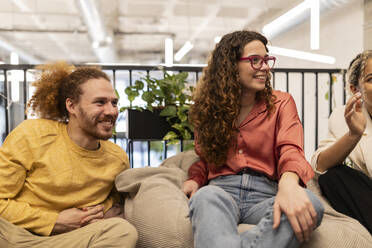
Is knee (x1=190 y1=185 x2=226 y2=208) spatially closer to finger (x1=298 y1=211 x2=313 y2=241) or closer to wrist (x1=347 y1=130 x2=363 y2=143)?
finger (x1=298 y1=211 x2=313 y2=241)

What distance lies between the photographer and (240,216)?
1.33 metres

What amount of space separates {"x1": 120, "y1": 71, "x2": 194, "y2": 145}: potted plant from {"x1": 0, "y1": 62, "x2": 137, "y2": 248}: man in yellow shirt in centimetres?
45

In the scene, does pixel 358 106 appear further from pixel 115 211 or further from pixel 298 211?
pixel 115 211

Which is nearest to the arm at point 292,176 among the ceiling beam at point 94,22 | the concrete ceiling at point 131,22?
the concrete ceiling at point 131,22

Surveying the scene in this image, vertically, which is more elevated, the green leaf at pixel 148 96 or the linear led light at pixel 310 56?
the linear led light at pixel 310 56

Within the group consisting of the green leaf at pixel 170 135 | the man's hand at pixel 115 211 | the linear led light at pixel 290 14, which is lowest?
the man's hand at pixel 115 211

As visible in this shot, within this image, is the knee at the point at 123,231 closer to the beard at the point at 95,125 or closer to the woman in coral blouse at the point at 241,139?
the woman in coral blouse at the point at 241,139

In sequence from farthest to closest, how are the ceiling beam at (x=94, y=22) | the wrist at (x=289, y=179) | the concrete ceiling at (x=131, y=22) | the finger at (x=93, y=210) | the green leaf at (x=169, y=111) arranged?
the concrete ceiling at (x=131, y=22), the ceiling beam at (x=94, y=22), the green leaf at (x=169, y=111), the finger at (x=93, y=210), the wrist at (x=289, y=179)

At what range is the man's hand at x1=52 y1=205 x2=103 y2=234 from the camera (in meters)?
1.35

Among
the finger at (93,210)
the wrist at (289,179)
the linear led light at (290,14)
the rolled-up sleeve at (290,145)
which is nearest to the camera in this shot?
the wrist at (289,179)

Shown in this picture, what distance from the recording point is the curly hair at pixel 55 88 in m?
1.57

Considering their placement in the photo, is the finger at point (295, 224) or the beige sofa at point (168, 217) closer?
the finger at point (295, 224)

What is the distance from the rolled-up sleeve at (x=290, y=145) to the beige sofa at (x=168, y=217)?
21cm

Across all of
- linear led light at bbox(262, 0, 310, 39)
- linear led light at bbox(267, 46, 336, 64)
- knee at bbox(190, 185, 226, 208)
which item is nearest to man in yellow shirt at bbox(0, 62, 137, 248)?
knee at bbox(190, 185, 226, 208)
